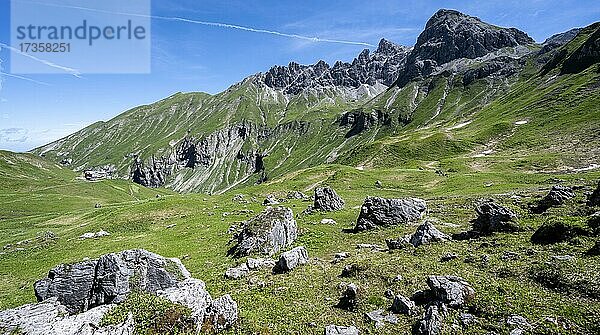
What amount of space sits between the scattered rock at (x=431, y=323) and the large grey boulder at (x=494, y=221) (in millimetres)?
15372

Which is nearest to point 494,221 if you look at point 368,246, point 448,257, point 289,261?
point 448,257

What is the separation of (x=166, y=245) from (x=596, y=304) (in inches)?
1656

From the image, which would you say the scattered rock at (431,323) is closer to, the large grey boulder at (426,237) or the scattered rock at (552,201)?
the large grey boulder at (426,237)

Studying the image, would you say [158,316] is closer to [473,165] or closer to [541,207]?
[541,207]

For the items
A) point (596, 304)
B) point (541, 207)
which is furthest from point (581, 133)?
point (596, 304)

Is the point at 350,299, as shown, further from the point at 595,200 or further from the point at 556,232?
the point at 595,200

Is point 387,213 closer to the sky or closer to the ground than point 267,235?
closer to the sky

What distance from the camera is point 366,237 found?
37.1 meters

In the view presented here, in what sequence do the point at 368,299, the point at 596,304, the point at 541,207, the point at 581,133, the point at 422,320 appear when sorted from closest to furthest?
the point at 596,304
the point at 422,320
the point at 368,299
the point at 541,207
the point at 581,133

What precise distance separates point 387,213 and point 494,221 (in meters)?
12.6

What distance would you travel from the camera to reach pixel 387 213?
40875mm

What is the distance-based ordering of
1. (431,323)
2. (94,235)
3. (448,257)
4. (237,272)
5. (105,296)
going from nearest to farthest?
(431,323), (105,296), (448,257), (237,272), (94,235)

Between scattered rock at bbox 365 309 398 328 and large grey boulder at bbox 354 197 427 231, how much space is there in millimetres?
20597

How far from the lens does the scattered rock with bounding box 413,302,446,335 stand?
16.6 m
